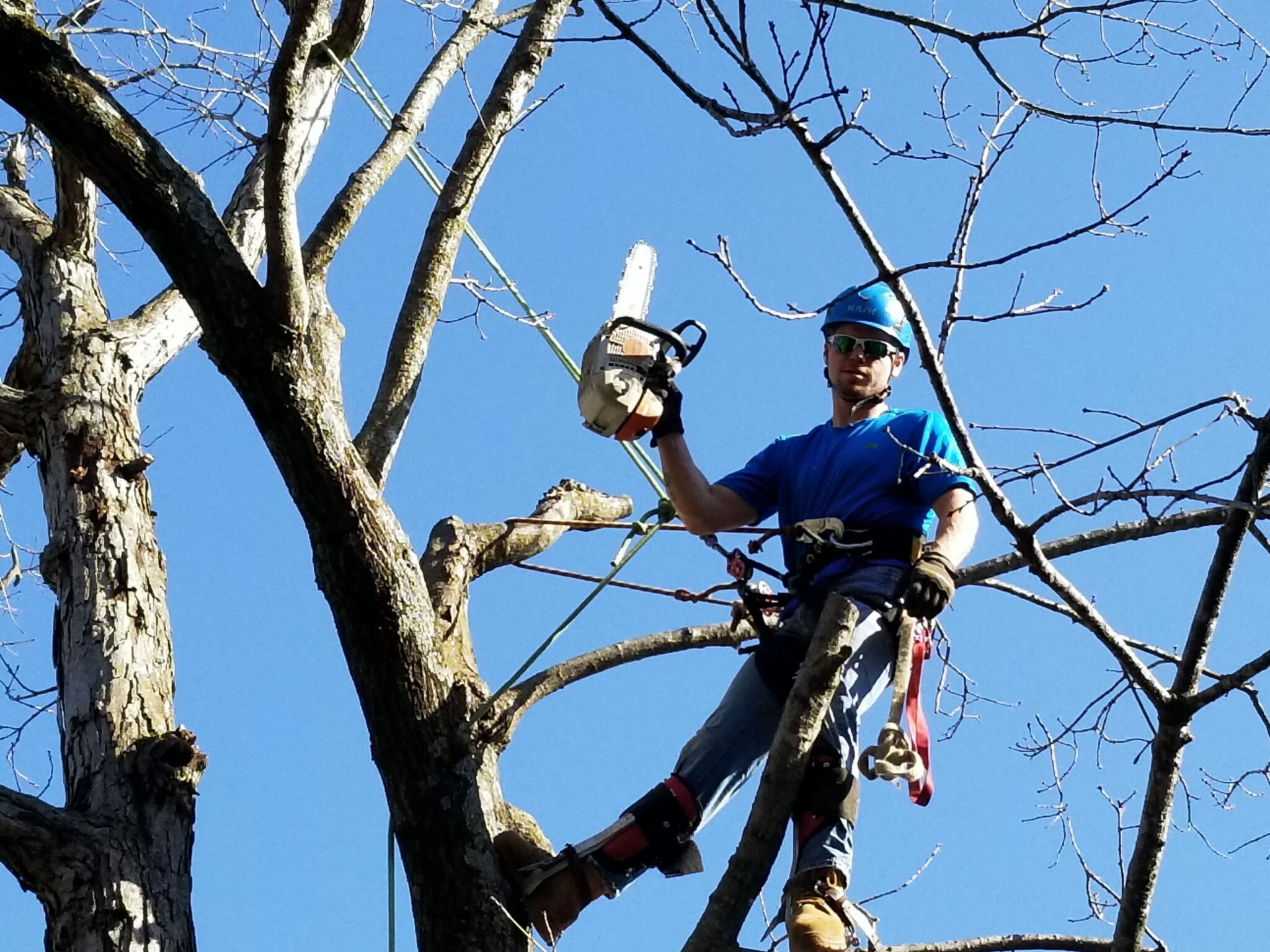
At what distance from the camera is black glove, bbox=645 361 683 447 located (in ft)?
12.0

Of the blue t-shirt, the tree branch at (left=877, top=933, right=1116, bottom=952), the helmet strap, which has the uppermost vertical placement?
the helmet strap

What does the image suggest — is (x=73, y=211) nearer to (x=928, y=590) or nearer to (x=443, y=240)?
(x=443, y=240)

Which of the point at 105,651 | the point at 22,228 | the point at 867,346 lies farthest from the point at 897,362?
the point at 22,228

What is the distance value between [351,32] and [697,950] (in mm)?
3199

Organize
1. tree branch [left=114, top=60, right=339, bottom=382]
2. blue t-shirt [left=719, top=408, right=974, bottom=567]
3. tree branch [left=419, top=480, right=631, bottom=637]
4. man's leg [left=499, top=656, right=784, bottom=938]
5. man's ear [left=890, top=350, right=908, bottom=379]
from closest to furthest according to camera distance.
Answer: man's leg [left=499, top=656, right=784, bottom=938], blue t-shirt [left=719, top=408, right=974, bottom=567], man's ear [left=890, top=350, right=908, bottom=379], tree branch [left=419, top=480, right=631, bottom=637], tree branch [left=114, top=60, right=339, bottom=382]

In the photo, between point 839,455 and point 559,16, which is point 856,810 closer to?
point 839,455

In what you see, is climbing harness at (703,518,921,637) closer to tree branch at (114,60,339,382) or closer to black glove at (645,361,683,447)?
black glove at (645,361,683,447)

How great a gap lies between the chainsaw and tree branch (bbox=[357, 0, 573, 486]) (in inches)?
28.9

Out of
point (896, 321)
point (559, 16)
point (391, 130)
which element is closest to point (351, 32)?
point (391, 130)

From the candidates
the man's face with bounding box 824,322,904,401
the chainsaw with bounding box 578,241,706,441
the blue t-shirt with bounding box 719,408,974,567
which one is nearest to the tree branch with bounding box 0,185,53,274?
the chainsaw with bounding box 578,241,706,441

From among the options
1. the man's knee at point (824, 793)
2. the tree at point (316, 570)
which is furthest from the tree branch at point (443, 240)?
the man's knee at point (824, 793)

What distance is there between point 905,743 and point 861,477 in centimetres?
75

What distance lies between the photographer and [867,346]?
382 centimetres

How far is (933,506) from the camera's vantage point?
11.6 feet
